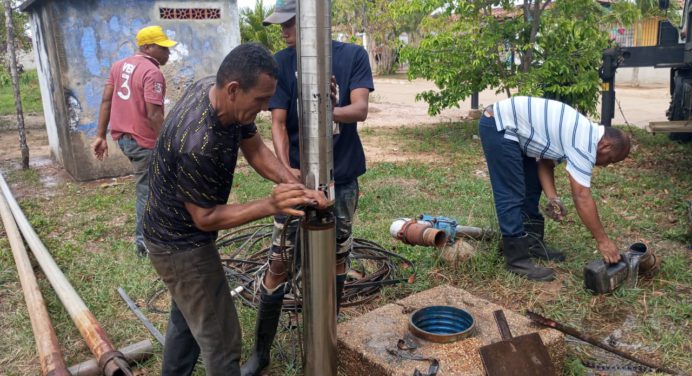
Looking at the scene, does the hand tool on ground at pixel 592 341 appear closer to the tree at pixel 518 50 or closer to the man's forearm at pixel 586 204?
the man's forearm at pixel 586 204

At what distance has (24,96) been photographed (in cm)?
1991

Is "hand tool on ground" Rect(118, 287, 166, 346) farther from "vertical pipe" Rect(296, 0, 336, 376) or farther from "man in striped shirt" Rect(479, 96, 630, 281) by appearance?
"man in striped shirt" Rect(479, 96, 630, 281)

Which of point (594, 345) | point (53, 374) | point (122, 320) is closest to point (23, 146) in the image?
point (122, 320)

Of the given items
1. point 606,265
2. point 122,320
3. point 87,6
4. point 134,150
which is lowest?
point 122,320

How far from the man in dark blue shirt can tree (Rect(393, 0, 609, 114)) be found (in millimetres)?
6043

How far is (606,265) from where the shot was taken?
404cm

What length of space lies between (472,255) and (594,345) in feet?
4.37

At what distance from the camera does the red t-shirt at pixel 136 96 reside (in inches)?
195

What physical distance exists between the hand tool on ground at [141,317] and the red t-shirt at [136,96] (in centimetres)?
139

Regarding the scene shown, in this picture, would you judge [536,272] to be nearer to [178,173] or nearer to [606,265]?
[606,265]

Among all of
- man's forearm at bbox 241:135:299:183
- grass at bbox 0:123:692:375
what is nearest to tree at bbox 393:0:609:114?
grass at bbox 0:123:692:375

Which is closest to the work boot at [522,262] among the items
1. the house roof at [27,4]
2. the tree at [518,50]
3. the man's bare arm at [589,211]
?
the man's bare arm at [589,211]

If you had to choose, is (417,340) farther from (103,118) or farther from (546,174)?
(103,118)

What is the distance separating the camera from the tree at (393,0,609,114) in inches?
353
